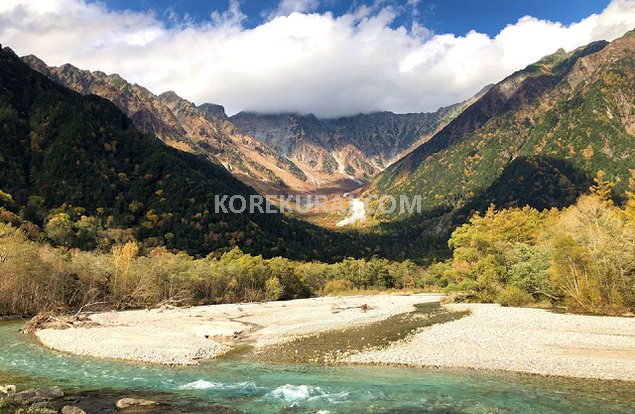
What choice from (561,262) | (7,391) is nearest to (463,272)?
(561,262)

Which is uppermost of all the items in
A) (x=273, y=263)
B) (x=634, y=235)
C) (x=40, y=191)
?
(x=40, y=191)

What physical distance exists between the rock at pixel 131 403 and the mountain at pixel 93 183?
10122cm

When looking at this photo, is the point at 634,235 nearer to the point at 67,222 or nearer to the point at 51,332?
the point at 51,332

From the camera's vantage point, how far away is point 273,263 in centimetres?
12500

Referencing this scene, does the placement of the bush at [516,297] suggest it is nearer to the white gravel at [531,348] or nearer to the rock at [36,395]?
the white gravel at [531,348]

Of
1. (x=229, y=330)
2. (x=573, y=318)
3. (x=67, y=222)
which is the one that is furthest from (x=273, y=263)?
(x=573, y=318)

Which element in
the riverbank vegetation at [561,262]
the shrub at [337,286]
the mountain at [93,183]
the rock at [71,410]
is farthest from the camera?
the shrub at [337,286]

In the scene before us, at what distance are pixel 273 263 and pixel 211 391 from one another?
336ft

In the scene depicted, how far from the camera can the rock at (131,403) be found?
19861 millimetres

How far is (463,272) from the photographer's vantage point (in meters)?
87.1

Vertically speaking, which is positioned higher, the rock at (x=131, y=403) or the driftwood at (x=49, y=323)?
the rock at (x=131, y=403)

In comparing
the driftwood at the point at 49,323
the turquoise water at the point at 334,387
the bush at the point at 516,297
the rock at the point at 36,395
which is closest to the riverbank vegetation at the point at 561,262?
the bush at the point at 516,297

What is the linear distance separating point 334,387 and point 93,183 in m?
160

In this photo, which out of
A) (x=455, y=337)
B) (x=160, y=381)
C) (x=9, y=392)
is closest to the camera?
(x=9, y=392)
